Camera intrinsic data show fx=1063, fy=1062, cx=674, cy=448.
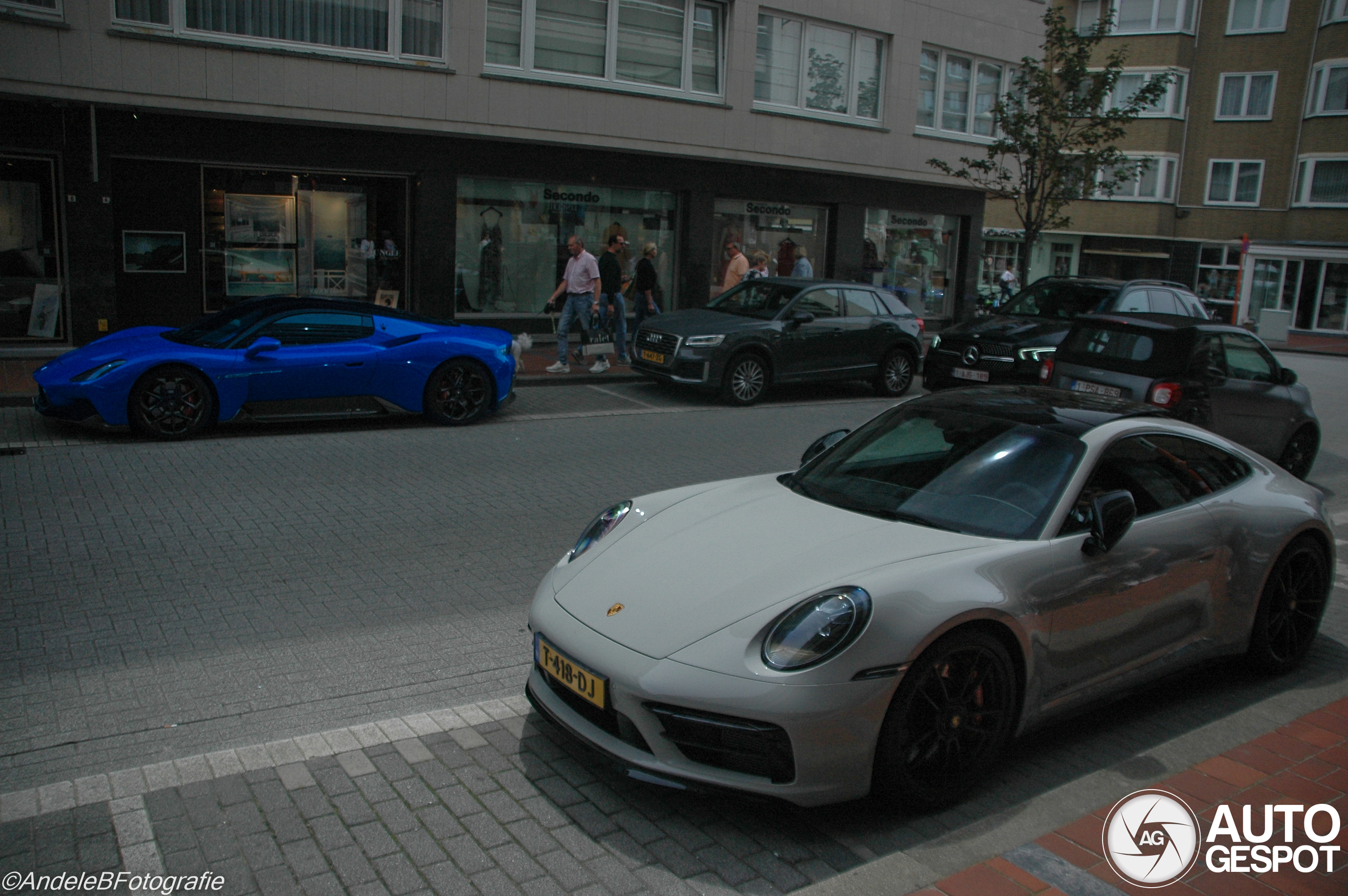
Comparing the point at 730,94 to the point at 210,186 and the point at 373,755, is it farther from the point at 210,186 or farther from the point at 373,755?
the point at 373,755

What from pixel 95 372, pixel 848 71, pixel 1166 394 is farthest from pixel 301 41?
pixel 1166 394

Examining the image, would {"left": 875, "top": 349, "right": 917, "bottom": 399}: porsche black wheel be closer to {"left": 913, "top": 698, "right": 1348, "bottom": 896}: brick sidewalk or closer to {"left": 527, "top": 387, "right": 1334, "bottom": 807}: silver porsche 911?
{"left": 527, "top": 387, "right": 1334, "bottom": 807}: silver porsche 911

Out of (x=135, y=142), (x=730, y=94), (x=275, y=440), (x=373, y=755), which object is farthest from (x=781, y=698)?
(x=730, y=94)

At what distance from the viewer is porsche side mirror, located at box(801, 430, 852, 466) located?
5.25 m

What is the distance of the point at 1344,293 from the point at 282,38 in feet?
120

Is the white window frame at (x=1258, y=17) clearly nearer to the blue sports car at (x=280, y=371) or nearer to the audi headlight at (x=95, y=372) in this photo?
the blue sports car at (x=280, y=371)

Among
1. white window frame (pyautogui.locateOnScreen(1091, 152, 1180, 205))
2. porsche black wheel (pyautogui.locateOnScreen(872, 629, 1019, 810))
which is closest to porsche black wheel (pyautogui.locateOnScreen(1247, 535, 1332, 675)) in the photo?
porsche black wheel (pyautogui.locateOnScreen(872, 629, 1019, 810))

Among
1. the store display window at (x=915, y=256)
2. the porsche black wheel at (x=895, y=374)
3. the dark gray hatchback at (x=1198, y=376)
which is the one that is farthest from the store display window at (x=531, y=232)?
the dark gray hatchback at (x=1198, y=376)

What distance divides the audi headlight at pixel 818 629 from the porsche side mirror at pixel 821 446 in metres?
1.61

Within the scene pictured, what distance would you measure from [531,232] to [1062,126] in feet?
35.2

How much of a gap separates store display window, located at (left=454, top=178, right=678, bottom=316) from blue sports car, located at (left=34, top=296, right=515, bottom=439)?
6.61 meters

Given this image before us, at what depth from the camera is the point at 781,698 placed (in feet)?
11.1

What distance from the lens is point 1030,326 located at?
14250 millimetres

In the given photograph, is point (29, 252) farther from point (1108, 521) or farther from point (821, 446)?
point (1108, 521)
